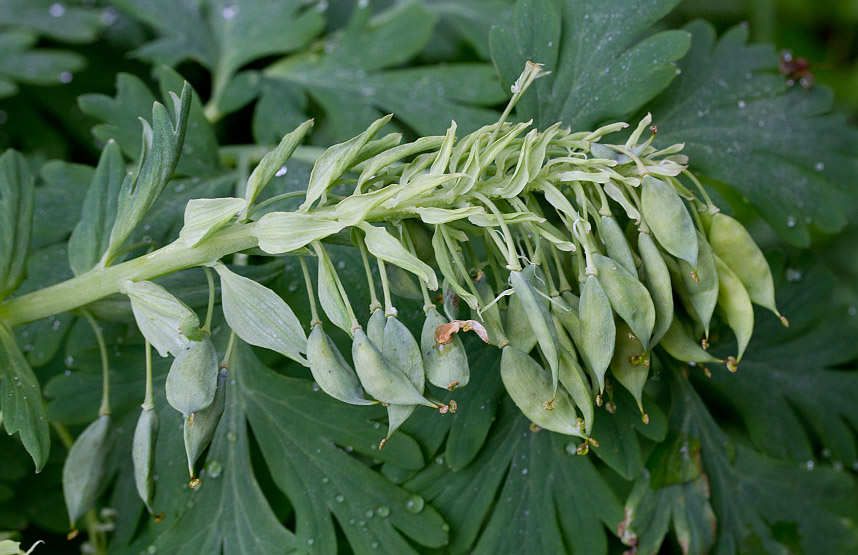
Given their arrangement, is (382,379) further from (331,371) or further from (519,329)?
(519,329)

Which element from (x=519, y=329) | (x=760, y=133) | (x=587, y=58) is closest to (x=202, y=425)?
(x=519, y=329)

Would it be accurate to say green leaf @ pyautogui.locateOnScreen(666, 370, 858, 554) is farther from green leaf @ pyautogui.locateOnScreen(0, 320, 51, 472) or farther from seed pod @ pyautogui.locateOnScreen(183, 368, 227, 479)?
green leaf @ pyautogui.locateOnScreen(0, 320, 51, 472)

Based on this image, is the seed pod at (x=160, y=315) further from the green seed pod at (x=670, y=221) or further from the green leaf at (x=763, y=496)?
the green leaf at (x=763, y=496)

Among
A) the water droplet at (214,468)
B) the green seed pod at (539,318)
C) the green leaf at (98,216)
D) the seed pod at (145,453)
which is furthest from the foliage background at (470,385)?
the green seed pod at (539,318)

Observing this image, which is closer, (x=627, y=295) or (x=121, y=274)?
(x=627, y=295)

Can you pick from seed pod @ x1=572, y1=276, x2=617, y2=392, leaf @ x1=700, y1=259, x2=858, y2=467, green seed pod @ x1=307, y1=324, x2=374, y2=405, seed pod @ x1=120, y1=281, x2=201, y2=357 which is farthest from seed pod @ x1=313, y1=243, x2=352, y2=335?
leaf @ x1=700, y1=259, x2=858, y2=467

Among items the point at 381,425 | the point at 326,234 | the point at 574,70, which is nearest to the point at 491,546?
the point at 381,425
